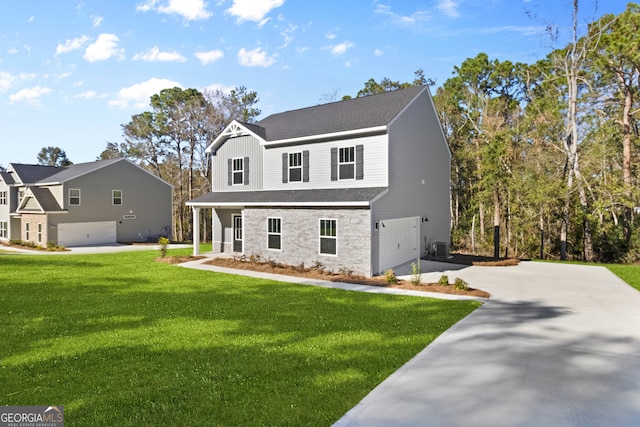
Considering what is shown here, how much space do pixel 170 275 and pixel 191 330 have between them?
7.64m

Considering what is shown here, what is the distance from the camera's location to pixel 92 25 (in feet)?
53.0

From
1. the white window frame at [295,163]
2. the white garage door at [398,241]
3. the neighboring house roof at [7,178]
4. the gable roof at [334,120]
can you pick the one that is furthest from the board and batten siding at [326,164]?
the neighboring house roof at [7,178]

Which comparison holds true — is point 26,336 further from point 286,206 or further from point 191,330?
point 286,206

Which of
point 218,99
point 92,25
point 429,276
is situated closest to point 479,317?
point 429,276

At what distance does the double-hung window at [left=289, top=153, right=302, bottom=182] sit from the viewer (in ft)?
58.1

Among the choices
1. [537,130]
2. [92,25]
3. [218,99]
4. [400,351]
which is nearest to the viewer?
[400,351]

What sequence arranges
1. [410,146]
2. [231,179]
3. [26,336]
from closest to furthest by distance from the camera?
[26,336] < [410,146] < [231,179]

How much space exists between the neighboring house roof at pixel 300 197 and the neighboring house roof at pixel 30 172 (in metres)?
20.3

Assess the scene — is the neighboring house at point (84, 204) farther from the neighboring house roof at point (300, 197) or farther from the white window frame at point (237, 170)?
the white window frame at point (237, 170)

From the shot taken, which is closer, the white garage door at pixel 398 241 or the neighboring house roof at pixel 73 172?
the white garage door at pixel 398 241

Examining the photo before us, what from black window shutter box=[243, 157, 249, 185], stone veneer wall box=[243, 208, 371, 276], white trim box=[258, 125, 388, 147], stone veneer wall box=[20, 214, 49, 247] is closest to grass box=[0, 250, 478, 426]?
stone veneer wall box=[243, 208, 371, 276]

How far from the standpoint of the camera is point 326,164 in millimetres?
16812

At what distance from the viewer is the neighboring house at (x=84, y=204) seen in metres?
27.5

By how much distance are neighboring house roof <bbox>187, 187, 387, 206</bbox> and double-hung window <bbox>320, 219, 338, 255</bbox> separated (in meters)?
0.86
